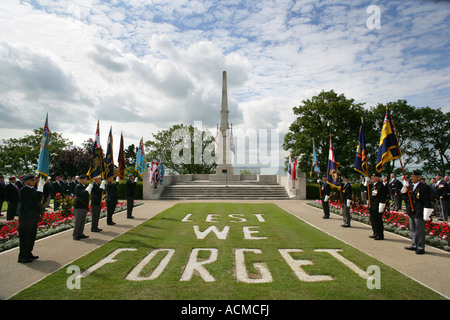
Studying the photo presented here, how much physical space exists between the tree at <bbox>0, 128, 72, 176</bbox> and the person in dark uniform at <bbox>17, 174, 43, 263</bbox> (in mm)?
39074

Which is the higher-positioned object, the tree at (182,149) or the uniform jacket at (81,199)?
the tree at (182,149)

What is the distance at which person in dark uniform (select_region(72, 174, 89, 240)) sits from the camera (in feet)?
31.2

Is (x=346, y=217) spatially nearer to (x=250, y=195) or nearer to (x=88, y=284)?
(x=88, y=284)

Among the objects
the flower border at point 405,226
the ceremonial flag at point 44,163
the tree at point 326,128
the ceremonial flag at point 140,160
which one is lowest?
the flower border at point 405,226

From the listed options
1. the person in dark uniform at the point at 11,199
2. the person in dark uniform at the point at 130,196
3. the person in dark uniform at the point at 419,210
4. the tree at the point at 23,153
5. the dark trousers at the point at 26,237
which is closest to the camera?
the dark trousers at the point at 26,237

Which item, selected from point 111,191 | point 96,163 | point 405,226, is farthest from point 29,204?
point 405,226

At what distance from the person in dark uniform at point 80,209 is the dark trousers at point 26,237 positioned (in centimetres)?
218

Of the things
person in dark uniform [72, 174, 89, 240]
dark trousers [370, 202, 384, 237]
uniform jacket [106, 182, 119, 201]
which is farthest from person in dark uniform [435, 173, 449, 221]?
person in dark uniform [72, 174, 89, 240]

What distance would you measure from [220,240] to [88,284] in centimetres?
443

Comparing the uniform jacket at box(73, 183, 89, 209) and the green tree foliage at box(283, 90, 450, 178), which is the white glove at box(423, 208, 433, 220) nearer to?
the uniform jacket at box(73, 183, 89, 209)

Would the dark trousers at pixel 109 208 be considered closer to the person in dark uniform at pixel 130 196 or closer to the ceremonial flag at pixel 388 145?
the person in dark uniform at pixel 130 196

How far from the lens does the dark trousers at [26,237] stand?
23.0 ft

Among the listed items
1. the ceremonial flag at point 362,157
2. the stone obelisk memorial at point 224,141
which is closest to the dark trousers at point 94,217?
the ceremonial flag at point 362,157
